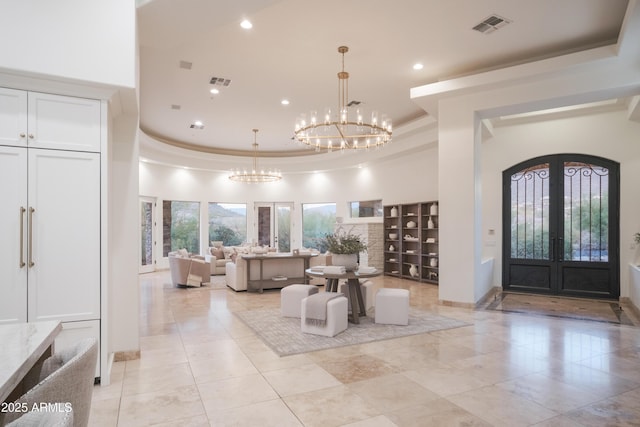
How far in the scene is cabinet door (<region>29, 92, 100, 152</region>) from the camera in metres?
3.18

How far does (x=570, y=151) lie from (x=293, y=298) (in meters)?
6.12

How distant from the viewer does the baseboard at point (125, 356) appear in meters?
4.01

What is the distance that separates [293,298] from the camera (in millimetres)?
5746

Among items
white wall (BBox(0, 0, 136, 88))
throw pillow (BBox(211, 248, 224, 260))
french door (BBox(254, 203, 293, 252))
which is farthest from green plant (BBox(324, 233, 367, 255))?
french door (BBox(254, 203, 293, 252))

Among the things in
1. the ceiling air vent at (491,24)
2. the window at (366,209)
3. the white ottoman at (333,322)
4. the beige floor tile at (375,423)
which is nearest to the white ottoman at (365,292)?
the white ottoman at (333,322)

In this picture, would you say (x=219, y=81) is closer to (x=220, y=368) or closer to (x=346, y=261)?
(x=346, y=261)

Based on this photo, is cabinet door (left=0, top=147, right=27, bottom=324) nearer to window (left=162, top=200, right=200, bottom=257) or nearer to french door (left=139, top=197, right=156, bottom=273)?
french door (left=139, top=197, right=156, bottom=273)

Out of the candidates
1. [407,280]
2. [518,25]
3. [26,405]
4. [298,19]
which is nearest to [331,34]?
[298,19]

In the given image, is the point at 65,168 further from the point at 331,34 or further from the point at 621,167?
the point at 621,167

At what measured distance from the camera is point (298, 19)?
15.5 ft

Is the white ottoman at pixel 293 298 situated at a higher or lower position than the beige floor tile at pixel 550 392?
higher

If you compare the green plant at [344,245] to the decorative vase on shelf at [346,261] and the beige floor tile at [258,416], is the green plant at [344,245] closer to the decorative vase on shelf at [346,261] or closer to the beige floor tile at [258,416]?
the decorative vase on shelf at [346,261]

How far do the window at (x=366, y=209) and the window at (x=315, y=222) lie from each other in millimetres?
1018

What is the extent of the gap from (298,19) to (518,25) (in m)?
2.86
